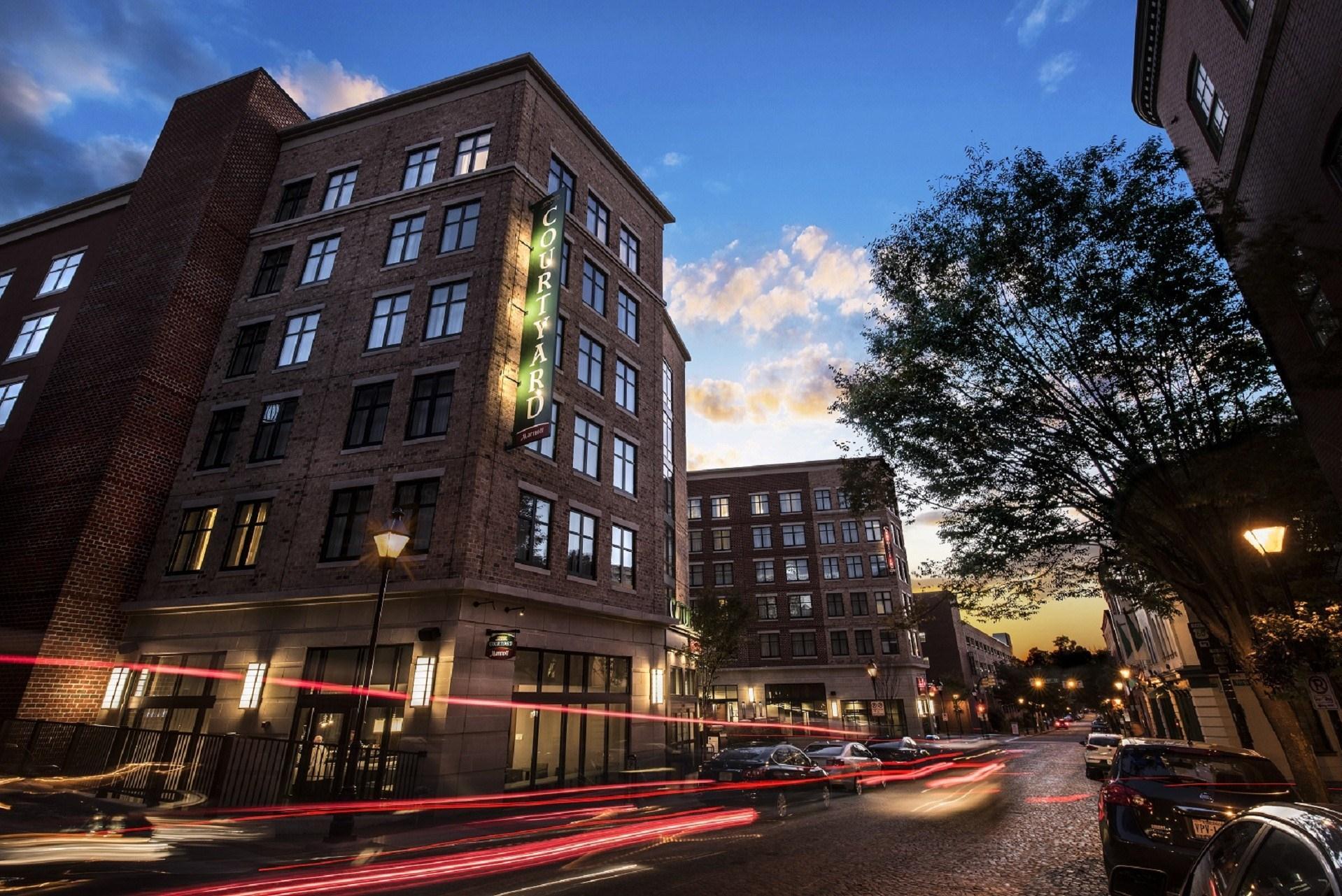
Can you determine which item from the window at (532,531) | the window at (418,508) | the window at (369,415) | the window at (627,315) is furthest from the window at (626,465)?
the window at (369,415)

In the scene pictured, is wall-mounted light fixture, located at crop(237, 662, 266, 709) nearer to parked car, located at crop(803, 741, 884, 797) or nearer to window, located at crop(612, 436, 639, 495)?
window, located at crop(612, 436, 639, 495)

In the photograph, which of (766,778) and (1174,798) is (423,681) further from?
(1174,798)

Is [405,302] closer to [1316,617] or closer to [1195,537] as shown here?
[1195,537]

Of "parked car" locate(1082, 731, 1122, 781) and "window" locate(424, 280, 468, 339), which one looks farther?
"window" locate(424, 280, 468, 339)

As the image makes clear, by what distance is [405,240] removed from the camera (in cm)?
2184

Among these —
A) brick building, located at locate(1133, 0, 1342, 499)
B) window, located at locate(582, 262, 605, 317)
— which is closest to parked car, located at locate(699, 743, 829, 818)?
brick building, located at locate(1133, 0, 1342, 499)

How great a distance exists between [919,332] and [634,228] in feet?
55.4

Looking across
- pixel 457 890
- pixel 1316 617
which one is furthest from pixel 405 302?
pixel 1316 617

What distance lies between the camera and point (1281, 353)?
13789 millimetres

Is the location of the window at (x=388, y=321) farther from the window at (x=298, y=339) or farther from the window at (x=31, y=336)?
the window at (x=31, y=336)

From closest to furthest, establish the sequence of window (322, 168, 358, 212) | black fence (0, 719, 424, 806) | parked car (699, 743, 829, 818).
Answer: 1. black fence (0, 719, 424, 806)
2. parked car (699, 743, 829, 818)
3. window (322, 168, 358, 212)

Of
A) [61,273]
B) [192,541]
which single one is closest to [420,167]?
[192,541]

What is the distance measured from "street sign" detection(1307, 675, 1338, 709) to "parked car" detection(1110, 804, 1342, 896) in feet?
34.6

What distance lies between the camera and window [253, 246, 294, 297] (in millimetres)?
23031
